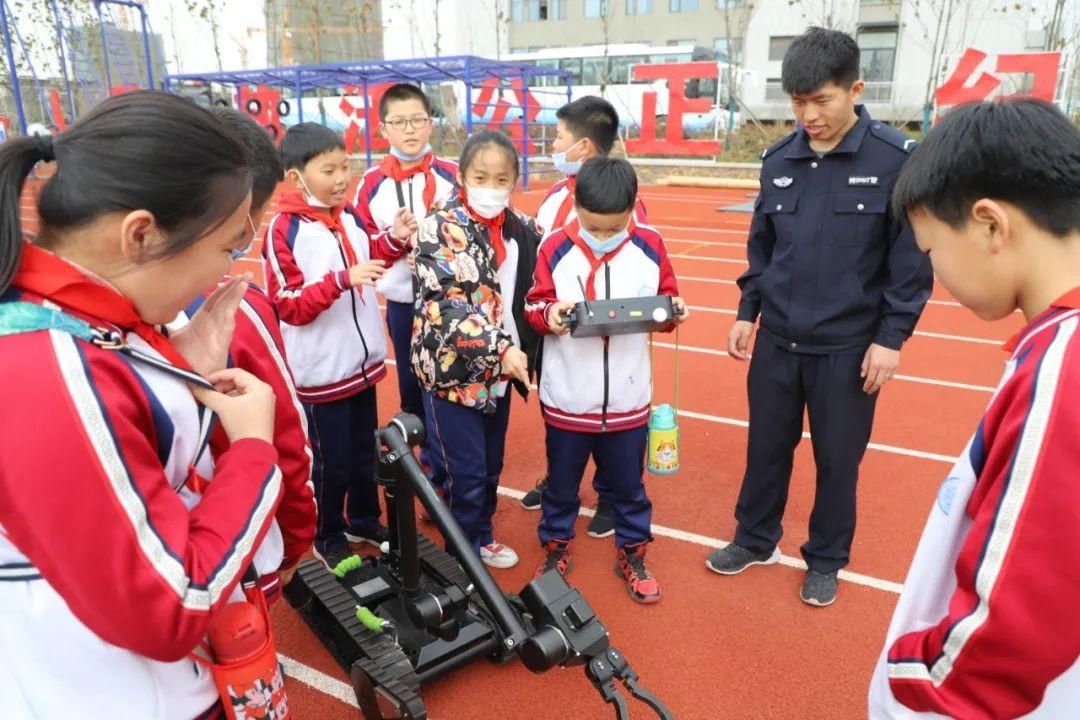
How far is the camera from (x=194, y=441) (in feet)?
3.69

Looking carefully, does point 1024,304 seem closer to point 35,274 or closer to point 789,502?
point 35,274

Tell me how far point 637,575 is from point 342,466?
1.29 metres

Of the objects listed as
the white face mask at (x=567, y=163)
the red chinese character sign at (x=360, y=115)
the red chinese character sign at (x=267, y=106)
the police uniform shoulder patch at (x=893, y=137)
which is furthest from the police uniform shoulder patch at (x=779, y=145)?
the red chinese character sign at (x=267, y=106)

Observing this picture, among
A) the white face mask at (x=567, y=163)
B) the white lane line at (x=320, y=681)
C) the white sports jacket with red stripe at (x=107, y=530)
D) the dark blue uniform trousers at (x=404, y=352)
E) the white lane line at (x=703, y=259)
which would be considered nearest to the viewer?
the white sports jacket with red stripe at (x=107, y=530)

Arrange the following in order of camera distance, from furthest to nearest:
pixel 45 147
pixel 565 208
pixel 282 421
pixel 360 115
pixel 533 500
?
pixel 360 115, pixel 565 208, pixel 533 500, pixel 282 421, pixel 45 147

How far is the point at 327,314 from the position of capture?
9.69ft

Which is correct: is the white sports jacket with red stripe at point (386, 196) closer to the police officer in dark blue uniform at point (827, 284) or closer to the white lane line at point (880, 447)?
the white lane line at point (880, 447)

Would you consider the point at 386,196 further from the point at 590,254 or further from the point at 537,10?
the point at 537,10

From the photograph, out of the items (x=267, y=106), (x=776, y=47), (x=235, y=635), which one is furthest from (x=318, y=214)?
(x=776, y=47)

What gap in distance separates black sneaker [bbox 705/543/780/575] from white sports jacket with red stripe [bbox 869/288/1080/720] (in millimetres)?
1976

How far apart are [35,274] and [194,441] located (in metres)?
0.31

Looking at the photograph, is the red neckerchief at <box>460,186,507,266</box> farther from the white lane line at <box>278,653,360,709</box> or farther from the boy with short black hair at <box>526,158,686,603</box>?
the white lane line at <box>278,653,360,709</box>

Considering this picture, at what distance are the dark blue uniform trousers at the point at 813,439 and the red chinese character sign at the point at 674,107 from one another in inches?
536

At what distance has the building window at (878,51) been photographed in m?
26.2
